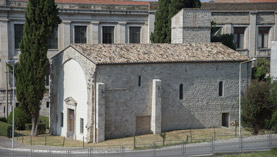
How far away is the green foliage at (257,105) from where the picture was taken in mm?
46938

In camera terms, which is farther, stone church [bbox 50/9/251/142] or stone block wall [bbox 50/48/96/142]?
stone church [bbox 50/9/251/142]

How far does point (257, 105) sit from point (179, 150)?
10.7m

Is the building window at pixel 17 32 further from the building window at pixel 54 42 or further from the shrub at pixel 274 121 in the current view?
the shrub at pixel 274 121

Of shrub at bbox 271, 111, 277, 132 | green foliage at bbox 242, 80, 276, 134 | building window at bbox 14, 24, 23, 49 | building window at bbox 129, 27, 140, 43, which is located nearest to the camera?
green foliage at bbox 242, 80, 276, 134

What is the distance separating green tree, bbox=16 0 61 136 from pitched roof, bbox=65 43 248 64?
13.1 feet

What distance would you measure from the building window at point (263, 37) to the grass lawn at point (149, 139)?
91.2 ft

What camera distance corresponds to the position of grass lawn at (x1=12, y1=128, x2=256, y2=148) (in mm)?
43781

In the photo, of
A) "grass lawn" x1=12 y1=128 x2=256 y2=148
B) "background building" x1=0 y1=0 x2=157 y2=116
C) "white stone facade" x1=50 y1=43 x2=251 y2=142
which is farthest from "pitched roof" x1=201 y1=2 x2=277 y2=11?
"grass lawn" x1=12 y1=128 x2=256 y2=148

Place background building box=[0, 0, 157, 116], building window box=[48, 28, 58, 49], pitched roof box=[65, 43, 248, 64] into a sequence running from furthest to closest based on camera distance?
building window box=[48, 28, 58, 49] → background building box=[0, 0, 157, 116] → pitched roof box=[65, 43, 248, 64]

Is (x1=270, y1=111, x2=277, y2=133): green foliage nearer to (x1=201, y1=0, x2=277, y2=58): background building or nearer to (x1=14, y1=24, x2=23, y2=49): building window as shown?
(x1=201, y1=0, x2=277, y2=58): background building

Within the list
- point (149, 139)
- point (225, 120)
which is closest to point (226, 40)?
point (225, 120)

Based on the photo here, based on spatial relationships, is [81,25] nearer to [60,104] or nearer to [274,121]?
[60,104]

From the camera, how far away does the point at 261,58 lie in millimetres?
71312

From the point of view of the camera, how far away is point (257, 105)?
47.0m
